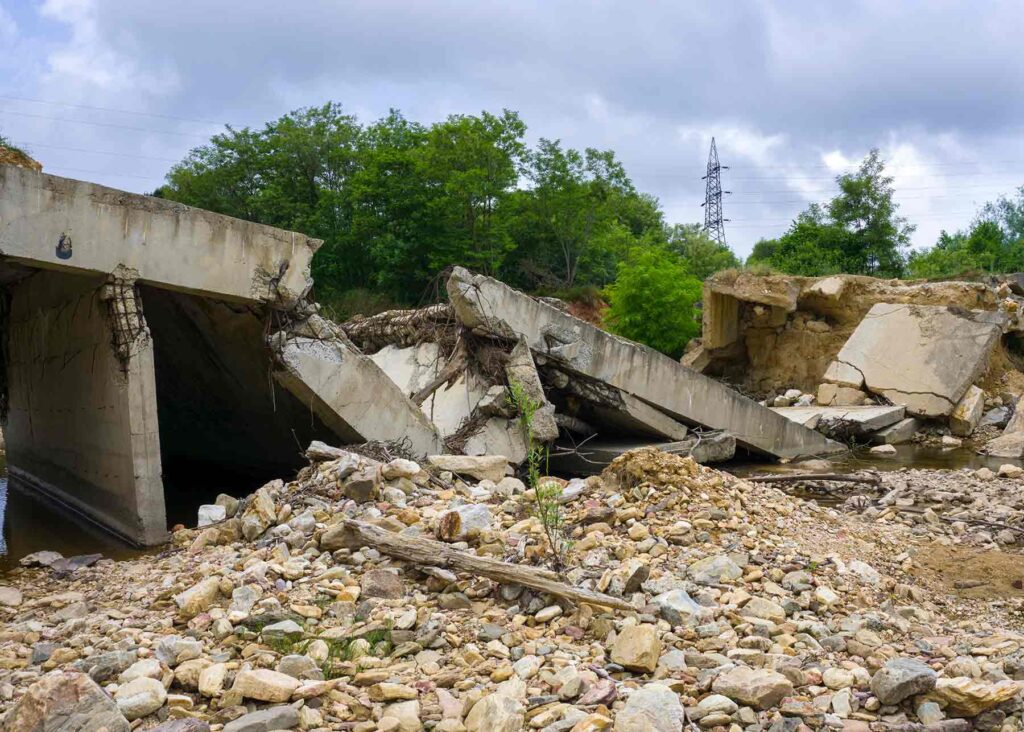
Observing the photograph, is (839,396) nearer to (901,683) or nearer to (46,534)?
(46,534)

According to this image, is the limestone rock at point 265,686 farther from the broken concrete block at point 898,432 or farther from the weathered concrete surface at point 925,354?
the weathered concrete surface at point 925,354

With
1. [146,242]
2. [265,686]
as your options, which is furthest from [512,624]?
[146,242]

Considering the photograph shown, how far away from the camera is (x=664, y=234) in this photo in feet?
143

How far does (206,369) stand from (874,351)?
1056 cm

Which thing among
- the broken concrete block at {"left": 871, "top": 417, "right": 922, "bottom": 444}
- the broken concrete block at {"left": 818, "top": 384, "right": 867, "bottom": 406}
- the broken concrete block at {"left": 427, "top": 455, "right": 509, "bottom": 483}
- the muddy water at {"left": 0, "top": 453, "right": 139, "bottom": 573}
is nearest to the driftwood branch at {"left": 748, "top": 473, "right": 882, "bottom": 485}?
the broken concrete block at {"left": 427, "top": 455, "right": 509, "bottom": 483}

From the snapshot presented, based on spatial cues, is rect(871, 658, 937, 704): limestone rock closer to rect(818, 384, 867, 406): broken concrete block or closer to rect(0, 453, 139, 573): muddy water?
rect(0, 453, 139, 573): muddy water

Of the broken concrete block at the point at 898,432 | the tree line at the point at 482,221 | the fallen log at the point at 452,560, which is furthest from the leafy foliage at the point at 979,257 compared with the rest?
the fallen log at the point at 452,560

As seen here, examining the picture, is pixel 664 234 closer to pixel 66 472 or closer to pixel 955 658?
pixel 66 472

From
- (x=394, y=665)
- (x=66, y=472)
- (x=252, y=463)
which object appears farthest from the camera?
(x=252, y=463)

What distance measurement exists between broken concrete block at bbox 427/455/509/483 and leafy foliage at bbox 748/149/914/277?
1909 centimetres

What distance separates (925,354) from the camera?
1387 cm

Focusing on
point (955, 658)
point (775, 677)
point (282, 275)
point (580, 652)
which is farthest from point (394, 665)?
point (282, 275)

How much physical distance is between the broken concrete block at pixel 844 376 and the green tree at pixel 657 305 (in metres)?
7.37

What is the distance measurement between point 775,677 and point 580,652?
83cm
